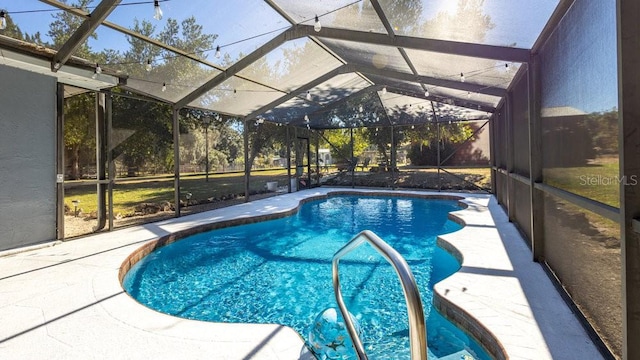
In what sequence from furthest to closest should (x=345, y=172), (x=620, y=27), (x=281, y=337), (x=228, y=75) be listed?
(x=345, y=172) → (x=228, y=75) → (x=281, y=337) → (x=620, y=27)

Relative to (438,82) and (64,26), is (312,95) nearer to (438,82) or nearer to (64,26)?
(438,82)

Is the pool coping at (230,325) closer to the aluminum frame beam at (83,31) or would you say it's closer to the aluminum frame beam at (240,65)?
the aluminum frame beam at (83,31)

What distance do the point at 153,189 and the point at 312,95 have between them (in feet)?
17.7

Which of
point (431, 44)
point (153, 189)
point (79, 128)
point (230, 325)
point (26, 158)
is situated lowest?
point (230, 325)

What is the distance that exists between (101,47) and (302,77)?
13.7ft

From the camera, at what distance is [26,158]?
4.65 meters

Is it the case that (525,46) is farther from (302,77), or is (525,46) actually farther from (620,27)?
(302,77)

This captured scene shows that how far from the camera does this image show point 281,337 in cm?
224

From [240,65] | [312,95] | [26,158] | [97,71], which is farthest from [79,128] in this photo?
[312,95]

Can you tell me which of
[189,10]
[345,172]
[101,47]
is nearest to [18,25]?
[101,47]

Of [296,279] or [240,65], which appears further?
[240,65]

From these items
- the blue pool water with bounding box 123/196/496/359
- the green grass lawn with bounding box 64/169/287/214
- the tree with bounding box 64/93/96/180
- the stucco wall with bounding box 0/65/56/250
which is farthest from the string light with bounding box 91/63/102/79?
the blue pool water with bounding box 123/196/496/359

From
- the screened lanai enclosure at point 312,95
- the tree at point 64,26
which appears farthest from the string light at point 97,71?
the tree at point 64,26

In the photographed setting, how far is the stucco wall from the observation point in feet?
14.6
